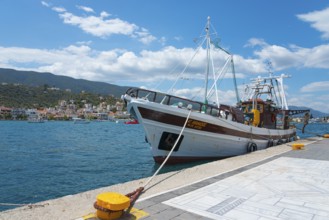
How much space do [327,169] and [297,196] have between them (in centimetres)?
464

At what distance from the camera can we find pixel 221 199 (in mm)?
6141

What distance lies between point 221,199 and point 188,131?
27.1ft

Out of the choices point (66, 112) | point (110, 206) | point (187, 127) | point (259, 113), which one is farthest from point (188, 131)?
point (66, 112)

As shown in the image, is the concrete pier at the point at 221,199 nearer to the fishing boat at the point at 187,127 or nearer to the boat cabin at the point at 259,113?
the fishing boat at the point at 187,127

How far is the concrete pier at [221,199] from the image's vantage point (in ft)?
17.1

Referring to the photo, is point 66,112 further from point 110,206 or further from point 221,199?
point 110,206

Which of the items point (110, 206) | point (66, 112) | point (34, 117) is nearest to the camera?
point (110, 206)

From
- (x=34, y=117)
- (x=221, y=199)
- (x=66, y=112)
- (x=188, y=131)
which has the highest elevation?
(x=188, y=131)

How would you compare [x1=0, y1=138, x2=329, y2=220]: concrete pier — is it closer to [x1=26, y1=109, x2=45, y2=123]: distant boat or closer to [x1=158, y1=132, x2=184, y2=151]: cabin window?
[x1=158, y1=132, x2=184, y2=151]: cabin window

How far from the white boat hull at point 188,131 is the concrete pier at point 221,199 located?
5.02 meters

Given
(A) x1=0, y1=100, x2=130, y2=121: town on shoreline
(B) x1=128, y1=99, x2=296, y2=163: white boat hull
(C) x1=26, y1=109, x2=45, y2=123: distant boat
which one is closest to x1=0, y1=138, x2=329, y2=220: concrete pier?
(B) x1=128, y1=99, x2=296, y2=163: white boat hull

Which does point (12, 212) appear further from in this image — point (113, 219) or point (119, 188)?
point (119, 188)

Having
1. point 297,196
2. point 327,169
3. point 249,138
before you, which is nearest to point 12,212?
point 297,196

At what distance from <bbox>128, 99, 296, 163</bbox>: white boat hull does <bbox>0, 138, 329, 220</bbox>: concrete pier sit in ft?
16.5
